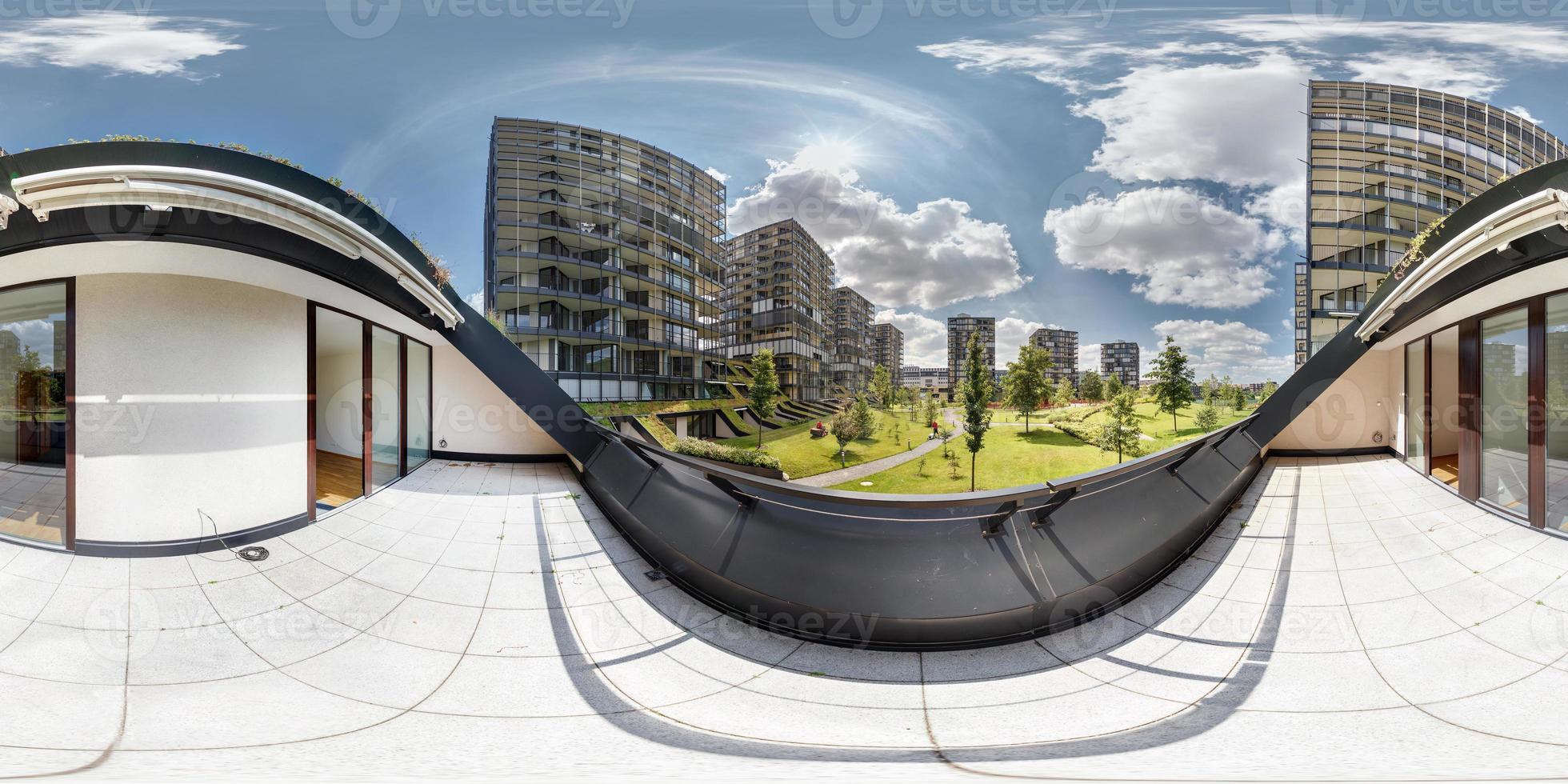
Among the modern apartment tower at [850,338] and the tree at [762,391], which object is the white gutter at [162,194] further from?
the modern apartment tower at [850,338]

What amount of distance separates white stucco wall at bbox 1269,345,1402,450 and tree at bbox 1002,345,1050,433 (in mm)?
4508

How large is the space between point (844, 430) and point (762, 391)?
139 cm

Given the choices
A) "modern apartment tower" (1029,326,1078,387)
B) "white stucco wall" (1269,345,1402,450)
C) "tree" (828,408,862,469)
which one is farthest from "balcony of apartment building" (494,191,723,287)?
"white stucco wall" (1269,345,1402,450)

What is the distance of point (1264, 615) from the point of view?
245cm

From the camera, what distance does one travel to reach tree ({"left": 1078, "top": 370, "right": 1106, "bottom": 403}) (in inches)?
615

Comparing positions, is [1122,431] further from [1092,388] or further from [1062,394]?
[1092,388]

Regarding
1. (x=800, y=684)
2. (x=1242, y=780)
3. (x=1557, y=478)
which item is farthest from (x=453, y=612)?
(x=1557, y=478)

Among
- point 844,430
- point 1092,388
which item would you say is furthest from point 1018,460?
point 1092,388

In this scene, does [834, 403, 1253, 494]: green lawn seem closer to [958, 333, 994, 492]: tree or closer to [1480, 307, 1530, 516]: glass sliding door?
[958, 333, 994, 492]: tree

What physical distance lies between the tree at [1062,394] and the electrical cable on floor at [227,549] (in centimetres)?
1212

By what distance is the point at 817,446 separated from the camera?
6.49 metres

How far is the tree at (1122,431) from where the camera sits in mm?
6020

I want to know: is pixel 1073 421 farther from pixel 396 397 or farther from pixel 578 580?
pixel 396 397

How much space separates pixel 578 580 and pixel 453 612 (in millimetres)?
645
